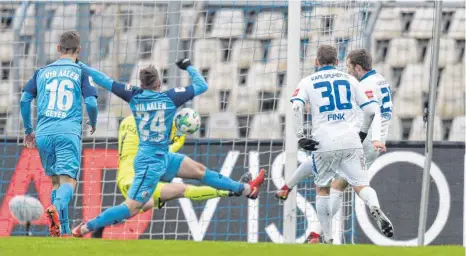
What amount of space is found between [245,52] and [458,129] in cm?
293

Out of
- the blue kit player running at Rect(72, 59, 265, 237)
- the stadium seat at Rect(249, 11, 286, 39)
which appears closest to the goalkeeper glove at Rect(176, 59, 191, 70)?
the blue kit player running at Rect(72, 59, 265, 237)

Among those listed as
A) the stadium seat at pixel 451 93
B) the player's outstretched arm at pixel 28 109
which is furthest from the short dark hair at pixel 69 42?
the stadium seat at pixel 451 93

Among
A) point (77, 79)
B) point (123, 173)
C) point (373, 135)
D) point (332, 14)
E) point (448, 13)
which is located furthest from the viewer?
point (448, 13)

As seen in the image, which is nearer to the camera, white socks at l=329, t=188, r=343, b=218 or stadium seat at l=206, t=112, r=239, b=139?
white socks at l=329, t=188, r=343, b=218

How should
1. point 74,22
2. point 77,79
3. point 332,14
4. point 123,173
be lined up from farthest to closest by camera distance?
point 74,22, point 332,14, point 123,173, point 77,79

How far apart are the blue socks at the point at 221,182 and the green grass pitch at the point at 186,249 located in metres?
3.35

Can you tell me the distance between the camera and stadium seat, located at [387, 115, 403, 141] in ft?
46.3

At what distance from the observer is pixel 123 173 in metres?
12.3

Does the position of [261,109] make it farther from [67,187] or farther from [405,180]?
[67,187]

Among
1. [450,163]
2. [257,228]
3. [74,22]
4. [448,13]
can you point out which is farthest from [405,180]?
[74,22]

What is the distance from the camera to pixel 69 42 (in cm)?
1078

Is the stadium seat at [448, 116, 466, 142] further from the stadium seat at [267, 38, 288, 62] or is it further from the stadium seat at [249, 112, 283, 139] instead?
the stadium seat at [267, 38, 288, 62]

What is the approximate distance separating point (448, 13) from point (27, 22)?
488 cm

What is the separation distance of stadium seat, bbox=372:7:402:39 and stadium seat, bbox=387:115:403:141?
1391mm
